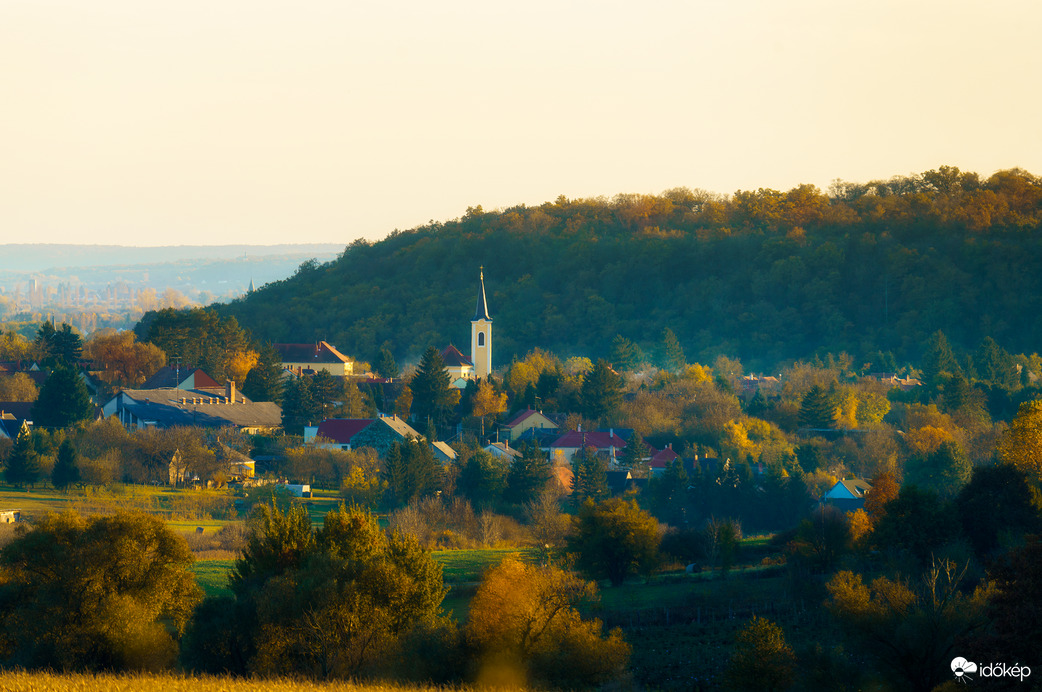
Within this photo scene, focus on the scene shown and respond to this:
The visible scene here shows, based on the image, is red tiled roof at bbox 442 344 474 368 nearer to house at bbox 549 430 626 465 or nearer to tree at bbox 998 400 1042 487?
house at bbox 549 430 626 465

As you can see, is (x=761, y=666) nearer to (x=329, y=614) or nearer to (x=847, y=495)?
(x=329, y=614)

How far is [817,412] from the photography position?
192ft

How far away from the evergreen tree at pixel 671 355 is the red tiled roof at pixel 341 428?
28.4 m

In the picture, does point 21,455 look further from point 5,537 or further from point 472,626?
point 472,626

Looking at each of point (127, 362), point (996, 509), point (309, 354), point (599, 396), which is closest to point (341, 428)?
point (599, 396)

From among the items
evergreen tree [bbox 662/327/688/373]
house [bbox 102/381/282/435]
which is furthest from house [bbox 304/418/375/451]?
evergreen tree [bbox 662/327/688/373]

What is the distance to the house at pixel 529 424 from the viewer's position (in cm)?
5719

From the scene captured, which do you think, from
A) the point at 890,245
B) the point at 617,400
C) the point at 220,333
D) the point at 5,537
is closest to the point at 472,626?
the point at 5,537

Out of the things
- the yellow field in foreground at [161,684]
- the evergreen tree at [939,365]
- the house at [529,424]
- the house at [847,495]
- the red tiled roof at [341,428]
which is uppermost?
the yellow field in foreground at [161,684]

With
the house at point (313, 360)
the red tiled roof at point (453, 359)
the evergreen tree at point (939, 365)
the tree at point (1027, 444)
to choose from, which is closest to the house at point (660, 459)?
the tree at point (1027, 444)

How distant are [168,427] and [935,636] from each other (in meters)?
36.9

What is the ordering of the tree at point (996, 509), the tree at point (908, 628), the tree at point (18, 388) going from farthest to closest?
the tree at point (18, 388) → the tree at point (996, 509) → the tree at point (908, 628)

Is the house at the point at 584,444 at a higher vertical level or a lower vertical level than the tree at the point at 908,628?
lower

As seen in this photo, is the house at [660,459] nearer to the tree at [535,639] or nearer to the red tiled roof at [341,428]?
the red tiled roof at [341,428]
